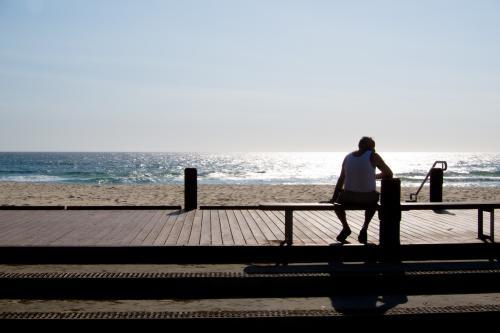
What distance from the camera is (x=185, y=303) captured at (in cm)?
586

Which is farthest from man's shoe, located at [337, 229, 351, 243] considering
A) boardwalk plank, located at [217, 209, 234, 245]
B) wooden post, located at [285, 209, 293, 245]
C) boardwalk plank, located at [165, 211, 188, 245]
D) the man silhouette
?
boardwalk plank, located at [165, 211, 188, 245]

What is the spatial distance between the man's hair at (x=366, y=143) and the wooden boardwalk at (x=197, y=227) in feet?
4.27

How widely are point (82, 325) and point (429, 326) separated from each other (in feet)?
10.8

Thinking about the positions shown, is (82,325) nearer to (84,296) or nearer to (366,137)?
(84,296)

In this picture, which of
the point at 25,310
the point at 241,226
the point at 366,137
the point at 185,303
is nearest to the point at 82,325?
the point at 25,310

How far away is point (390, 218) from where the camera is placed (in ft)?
23.5

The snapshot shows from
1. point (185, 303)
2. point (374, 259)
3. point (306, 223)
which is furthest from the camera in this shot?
point (306, 223)

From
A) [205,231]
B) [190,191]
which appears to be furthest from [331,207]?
[190,191]

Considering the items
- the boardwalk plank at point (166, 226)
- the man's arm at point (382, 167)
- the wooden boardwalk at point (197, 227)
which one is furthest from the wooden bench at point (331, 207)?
the boardwalk plank at point (166, 226)

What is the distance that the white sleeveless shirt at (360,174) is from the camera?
7629 mm

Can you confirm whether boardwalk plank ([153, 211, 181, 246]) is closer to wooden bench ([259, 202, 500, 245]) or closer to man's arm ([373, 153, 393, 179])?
wooden bench ([259, 202, 500, 245])

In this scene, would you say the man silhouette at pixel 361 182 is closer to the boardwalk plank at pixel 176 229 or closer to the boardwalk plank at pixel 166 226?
the boardwalk plank at pixel 176 229

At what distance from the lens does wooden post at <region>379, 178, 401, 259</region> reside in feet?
23.2

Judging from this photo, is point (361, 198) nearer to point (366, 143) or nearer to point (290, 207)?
point (366, 143)
